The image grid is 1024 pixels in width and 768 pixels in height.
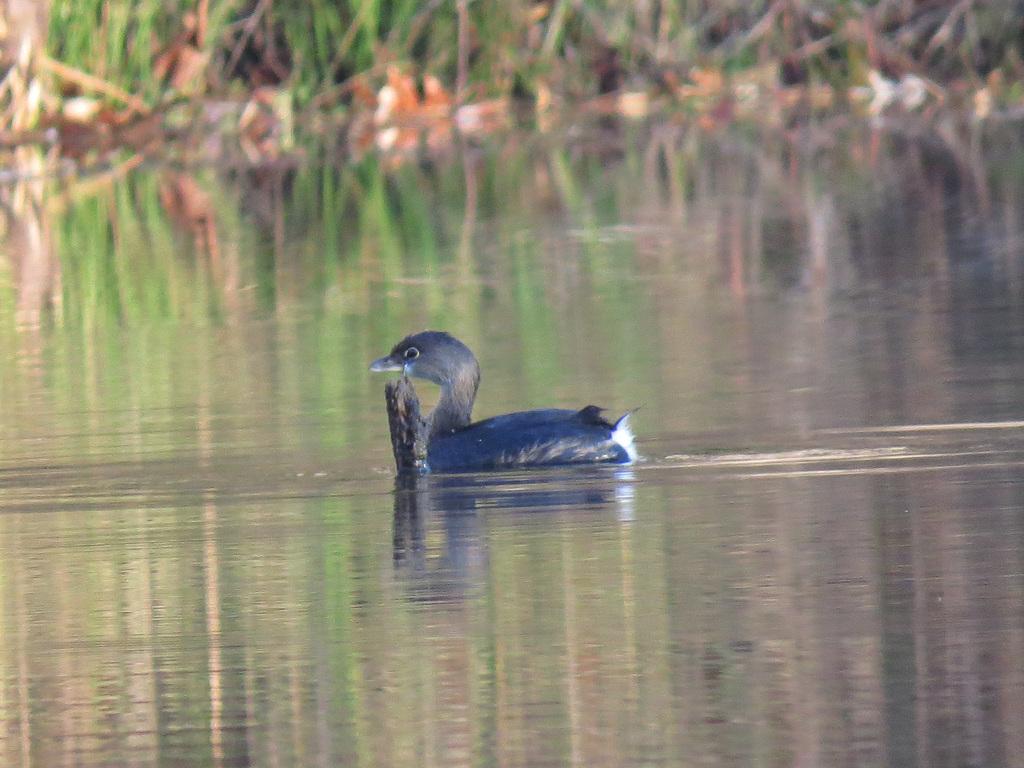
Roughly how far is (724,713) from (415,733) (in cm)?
63

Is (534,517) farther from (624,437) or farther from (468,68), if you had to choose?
(468,68)

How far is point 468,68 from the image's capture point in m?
28.8

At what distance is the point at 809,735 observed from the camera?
203 inches

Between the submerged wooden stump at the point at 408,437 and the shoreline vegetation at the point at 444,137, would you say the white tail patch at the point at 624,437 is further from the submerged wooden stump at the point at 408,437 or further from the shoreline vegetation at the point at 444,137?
the shoreline vegetation at the point at 444,137

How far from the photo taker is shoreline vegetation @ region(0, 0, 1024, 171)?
25609 mm

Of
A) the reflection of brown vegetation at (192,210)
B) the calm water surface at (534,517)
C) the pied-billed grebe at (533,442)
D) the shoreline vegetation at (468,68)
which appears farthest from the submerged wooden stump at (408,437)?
the shoreline vegetation at (468,68)

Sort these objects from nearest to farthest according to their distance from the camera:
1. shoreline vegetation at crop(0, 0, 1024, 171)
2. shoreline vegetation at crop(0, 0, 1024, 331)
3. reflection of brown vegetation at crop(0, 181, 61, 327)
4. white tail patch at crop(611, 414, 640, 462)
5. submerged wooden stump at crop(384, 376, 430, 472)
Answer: white tail patch at crop(611, 414, 640, 462)
submerged wooden stump at crop(384, 376, 430, 472)
reflection of brown vegetation at crop(0, 181, 61, 327)
shoreline vegetation at crop(0, 0, 1024, 331)
shoreline vegetation at crop(0, 0, 1024, 171)

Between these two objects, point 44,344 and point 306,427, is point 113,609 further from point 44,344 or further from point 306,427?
point 44,344

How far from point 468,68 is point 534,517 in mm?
21379

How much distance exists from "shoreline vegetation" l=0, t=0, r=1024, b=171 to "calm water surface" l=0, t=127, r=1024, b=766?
8978 mm

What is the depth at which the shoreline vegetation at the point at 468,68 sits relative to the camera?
1008 inches

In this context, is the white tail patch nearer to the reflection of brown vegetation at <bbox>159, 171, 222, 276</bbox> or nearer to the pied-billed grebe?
the pied-billed grebe

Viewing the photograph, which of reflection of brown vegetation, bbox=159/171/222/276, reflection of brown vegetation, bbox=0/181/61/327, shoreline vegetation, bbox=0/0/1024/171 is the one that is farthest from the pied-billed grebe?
shoreline vegetation, bbox=0/0/1024/171

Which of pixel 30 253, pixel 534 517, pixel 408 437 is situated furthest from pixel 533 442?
pixel 30 253
